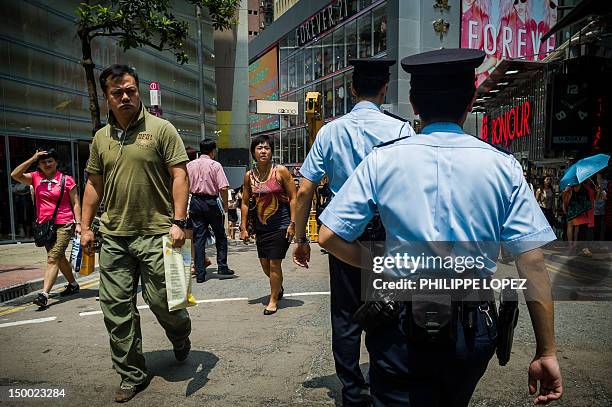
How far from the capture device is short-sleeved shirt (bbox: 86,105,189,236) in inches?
127

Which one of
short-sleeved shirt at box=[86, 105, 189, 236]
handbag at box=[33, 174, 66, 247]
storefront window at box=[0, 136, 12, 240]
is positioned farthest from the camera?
storefront window at box=[0, 136, 12, 240]

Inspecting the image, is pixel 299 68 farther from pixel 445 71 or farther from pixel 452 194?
pixel 452 194

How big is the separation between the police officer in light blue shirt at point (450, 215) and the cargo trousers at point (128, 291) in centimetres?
205

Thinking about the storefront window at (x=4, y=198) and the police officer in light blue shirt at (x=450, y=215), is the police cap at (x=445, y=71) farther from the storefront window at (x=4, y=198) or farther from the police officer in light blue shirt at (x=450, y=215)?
the storefront window at (x=4, y=198)

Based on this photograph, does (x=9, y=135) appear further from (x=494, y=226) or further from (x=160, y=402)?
(x=494, y=226)

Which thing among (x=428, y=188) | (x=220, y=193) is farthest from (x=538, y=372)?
(x=220, y=193)

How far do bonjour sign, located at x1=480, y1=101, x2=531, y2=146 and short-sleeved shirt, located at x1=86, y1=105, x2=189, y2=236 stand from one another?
15129 millimetres

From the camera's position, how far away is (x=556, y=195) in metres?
13.6

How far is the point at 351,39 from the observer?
30.3 m

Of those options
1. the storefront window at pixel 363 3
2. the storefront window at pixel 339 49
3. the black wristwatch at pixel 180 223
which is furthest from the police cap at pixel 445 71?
the storefront window at pixel 339 49

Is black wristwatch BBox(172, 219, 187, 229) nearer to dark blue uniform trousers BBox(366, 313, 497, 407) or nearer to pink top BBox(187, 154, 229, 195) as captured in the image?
dark blue uniform trousers BBox(366, 313, 497, 407)

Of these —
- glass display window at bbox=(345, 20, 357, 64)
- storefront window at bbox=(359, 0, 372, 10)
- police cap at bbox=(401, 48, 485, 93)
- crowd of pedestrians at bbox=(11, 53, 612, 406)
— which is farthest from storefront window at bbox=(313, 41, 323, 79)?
police cap at bbox=(401, 48, 485, 93)

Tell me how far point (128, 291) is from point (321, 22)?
34.2 metres

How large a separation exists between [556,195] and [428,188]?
1390 cm
